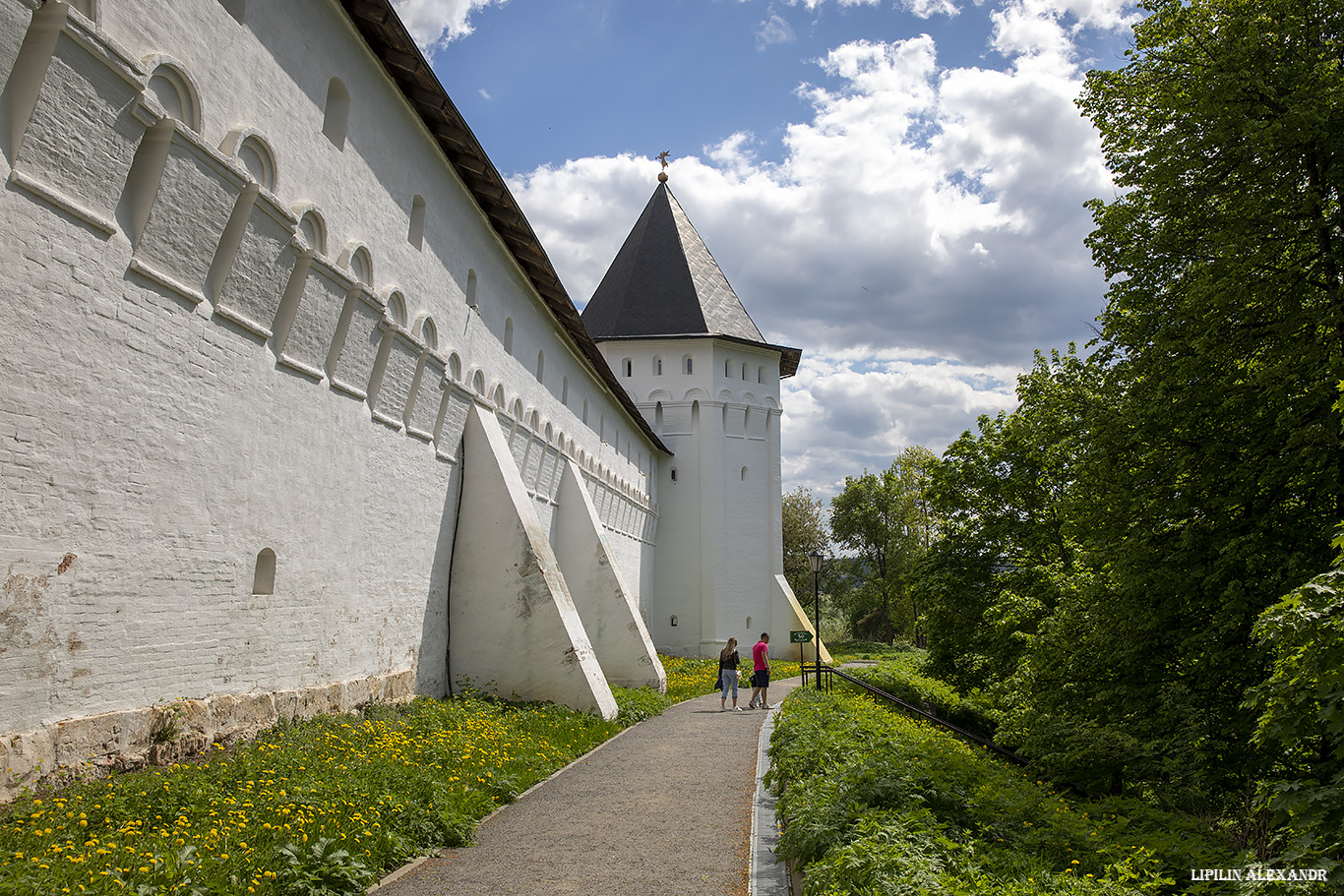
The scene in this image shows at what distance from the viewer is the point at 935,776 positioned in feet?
22.8

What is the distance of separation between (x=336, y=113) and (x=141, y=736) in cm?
732

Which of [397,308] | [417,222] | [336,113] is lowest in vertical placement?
[397,308]

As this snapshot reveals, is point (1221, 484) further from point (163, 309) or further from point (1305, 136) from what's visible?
point (163, 309)

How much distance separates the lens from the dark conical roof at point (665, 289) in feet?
123

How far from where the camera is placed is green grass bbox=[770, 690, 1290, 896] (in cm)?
457

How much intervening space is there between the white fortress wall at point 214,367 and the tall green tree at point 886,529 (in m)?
44.8

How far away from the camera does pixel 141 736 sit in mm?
6664

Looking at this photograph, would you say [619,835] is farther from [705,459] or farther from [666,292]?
[666,292]

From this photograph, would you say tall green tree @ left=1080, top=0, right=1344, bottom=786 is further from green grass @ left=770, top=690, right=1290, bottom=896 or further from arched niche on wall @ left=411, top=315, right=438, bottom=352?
arched niche on wall @ left=411, top=315, right=438, bottom=352

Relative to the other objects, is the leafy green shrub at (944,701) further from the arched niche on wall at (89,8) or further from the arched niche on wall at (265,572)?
the arched niche on wall at (89,8)

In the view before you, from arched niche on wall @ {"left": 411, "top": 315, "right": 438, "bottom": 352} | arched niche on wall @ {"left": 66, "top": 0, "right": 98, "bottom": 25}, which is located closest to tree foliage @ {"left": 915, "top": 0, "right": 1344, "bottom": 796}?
arched niche on wall @ {"left": 411, "top": 315, "right": 438, "bottom": 352}

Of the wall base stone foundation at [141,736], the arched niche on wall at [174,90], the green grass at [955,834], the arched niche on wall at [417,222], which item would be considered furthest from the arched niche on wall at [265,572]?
the arched niche on wall at [417,222]

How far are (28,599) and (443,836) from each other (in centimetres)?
339

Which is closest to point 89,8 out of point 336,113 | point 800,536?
point 336,113
